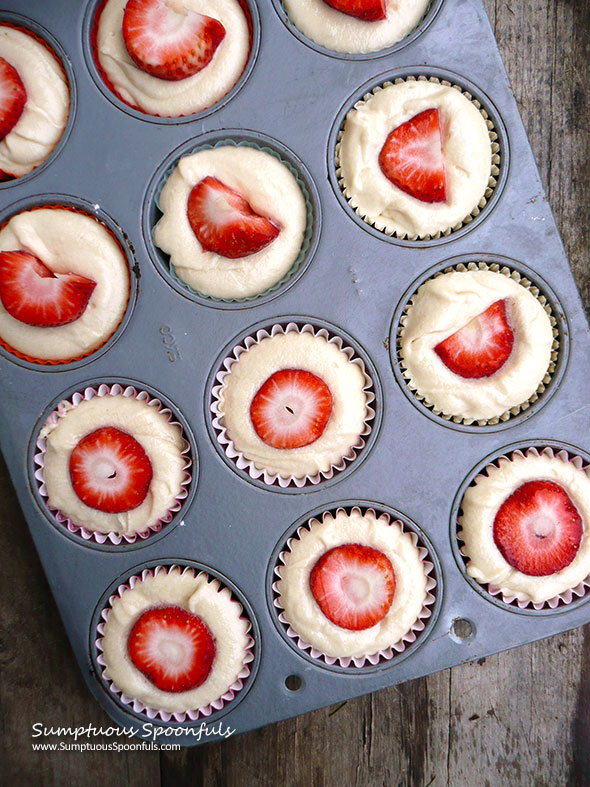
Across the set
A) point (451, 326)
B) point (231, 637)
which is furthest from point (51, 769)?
point (451, 326)

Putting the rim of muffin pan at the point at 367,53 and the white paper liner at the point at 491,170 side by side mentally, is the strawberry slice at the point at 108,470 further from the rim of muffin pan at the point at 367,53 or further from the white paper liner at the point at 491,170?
the rim of muffin pan at the point at 367,53

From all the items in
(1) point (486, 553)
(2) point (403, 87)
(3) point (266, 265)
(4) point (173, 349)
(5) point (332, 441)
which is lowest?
(1) point (486, 553)

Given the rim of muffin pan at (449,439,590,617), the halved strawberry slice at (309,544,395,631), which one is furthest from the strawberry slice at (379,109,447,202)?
the halved strawberry slice at (309,544,395,631)

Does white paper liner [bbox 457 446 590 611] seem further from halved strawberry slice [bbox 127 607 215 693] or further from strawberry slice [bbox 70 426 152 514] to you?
strawberry slice [bbox 70 426 152 514]

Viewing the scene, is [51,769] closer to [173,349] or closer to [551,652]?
[173,349]

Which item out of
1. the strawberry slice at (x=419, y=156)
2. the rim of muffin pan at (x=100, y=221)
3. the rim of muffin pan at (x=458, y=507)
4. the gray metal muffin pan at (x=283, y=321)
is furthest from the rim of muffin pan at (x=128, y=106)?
the rim of muffin pan at (x=458, y=507)
